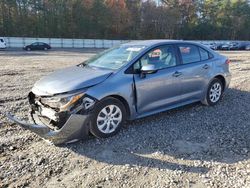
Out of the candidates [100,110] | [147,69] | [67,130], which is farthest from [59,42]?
[67,130]

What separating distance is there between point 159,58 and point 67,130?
7.76 feet

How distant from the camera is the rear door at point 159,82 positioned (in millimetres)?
5152

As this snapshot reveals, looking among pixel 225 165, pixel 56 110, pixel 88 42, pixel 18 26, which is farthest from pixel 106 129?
pixel 18 26

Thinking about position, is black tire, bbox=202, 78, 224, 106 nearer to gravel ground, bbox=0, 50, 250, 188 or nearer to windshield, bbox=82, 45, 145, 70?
gravel ground, bbox=0, 50, 250, 188

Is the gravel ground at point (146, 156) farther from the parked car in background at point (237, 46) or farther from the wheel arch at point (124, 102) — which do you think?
the parked car in background at point (237, 46)

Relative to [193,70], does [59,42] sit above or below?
below

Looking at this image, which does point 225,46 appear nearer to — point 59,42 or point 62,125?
point 59,42

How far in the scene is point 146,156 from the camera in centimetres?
423

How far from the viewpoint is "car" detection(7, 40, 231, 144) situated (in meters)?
4.40

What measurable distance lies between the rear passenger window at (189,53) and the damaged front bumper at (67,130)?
2696 millimetres

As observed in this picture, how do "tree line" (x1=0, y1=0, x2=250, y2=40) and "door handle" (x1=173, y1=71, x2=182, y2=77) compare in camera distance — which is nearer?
"door handle" (x1=173, y1=71, x2=182, y2=77)

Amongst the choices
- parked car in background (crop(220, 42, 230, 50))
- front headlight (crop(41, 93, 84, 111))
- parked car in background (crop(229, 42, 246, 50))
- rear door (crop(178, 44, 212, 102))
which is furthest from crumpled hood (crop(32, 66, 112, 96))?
parked car in background (crop(229, 42, 246, 50))

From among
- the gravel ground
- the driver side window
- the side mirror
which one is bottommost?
the gravel ground

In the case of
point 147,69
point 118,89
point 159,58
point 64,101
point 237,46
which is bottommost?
point 237,46
